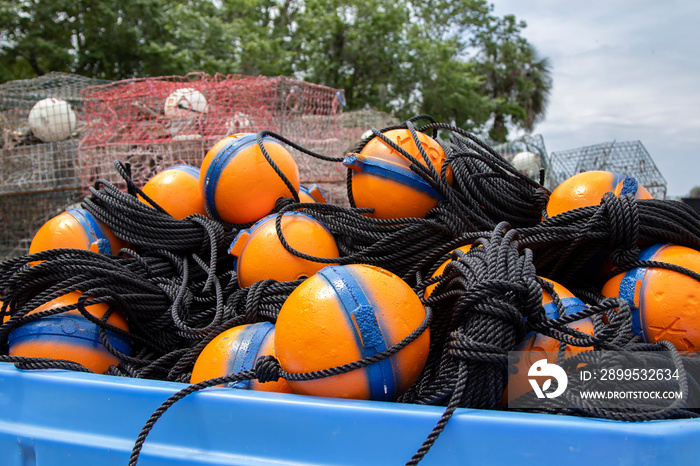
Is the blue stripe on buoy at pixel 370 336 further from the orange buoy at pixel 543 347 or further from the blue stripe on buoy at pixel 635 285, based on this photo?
the blue stripe on buoy at pixel 635 285

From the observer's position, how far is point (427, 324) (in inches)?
55.7

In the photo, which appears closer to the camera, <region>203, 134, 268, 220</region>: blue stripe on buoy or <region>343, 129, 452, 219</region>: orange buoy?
<region>343, 129, 452, 219</region>: orange buoy

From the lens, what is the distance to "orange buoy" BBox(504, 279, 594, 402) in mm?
1288

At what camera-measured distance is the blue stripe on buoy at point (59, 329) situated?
5.81ft

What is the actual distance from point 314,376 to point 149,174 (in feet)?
16.3

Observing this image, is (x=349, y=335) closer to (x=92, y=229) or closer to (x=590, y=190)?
(x=590, y=190)

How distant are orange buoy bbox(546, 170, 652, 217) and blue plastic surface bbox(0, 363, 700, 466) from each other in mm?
1066

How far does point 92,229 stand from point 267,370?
4.75ft

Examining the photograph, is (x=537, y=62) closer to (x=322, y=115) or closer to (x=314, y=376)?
(x=322, y=115)

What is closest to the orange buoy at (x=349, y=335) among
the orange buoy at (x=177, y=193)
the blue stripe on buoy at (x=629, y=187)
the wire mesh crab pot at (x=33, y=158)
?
the blue stripe on buoy at (x=629, y=187)

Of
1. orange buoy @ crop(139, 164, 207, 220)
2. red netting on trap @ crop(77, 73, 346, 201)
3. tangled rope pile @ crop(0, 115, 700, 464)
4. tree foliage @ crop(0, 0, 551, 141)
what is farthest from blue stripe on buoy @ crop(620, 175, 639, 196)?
tree foliage @ crop(0, 0, 551, 141)

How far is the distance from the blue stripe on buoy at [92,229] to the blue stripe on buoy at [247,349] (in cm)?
102

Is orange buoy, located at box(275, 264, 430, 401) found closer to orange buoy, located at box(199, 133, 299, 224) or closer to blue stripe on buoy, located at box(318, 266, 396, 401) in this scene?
blue stripe on buoy, located at box(318, 266, 396, 401)

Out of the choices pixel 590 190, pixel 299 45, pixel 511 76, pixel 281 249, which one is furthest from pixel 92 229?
pixel 511 76
